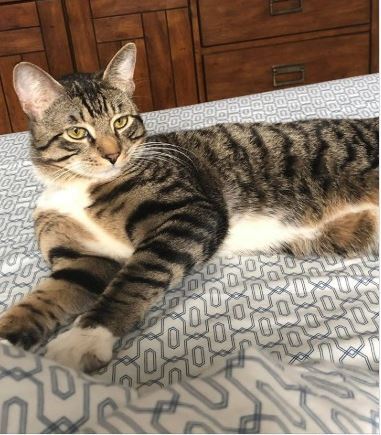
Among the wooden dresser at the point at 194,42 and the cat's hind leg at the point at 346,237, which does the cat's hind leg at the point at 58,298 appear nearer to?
the cat's hind leg at the point at 346,237

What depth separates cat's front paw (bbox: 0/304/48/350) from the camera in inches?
35.5

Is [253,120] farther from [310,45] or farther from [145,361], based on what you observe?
[310,45]

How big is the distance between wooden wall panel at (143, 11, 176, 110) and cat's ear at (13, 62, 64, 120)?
1.79 m

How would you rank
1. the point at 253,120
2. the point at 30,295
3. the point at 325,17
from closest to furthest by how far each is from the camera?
1. the point at 30,295
2. the point at 253,120
3. the point at 325,17

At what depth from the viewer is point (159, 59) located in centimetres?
289

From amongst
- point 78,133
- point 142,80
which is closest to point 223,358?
point 78,133

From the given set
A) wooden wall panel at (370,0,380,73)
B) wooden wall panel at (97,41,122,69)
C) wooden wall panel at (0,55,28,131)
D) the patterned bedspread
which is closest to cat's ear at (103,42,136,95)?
the patterned bedspread

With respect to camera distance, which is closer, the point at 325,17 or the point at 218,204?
the point at 218,204

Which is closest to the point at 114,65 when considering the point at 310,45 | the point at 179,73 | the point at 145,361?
the point at 145,361

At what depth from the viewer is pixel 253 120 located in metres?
1.82

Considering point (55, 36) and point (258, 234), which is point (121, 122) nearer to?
point (258, 234)

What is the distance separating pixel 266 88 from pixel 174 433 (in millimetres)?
2751

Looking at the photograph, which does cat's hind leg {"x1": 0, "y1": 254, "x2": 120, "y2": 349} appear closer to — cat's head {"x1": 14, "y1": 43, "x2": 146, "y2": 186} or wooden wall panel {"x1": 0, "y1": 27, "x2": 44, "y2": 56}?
cat's head {"x1": 14, "y1": 43, "x2": 146, "y2": 186}

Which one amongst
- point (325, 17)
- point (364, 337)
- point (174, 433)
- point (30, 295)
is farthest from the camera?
point (325, 17)
